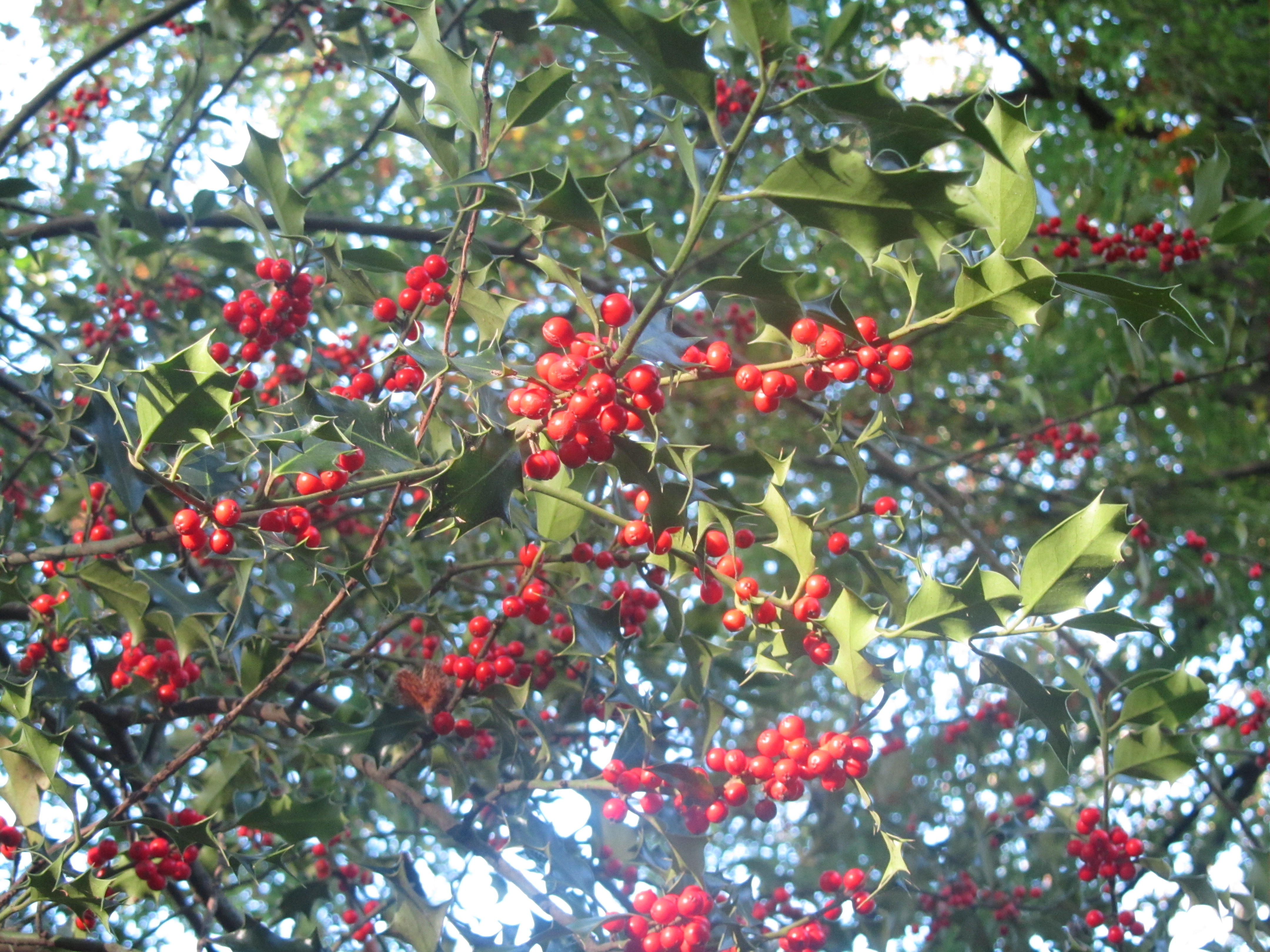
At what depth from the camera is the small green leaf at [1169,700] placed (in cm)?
199

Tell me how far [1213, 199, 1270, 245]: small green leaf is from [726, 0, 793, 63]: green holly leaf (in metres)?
2.20

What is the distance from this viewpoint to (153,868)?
2.07m

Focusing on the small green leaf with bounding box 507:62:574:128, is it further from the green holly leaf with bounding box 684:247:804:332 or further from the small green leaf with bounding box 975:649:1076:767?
the small green leaf with bounding box 975:649:1076:767

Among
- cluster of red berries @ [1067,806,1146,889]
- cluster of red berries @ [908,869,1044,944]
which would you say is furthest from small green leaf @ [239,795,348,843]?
cluster of red berries @ [908,869,1044,944]

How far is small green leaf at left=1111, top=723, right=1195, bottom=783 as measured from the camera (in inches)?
81.4

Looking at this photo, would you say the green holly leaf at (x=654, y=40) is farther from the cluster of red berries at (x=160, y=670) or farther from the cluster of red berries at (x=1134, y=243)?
the cluster of red berries at (x=1134, y=243)

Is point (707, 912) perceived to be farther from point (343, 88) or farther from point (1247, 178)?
point (343, 88)

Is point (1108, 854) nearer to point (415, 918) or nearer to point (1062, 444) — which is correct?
point (415, 918)

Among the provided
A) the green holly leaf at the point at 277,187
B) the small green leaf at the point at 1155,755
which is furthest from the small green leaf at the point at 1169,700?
the green holly leaf at the point at 277,187

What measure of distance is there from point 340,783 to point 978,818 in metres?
2.98

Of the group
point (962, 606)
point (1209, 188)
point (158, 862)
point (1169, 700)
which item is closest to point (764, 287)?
point (962, 606)

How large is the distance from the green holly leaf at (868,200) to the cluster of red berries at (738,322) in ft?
10.4

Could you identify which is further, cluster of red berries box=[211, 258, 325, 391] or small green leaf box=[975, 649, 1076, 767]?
cluster of red berries box=[211, 258, 325, 391]

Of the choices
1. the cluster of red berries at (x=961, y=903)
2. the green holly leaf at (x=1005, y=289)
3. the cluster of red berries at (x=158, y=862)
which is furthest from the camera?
the cluster of red berries at (x=961, y=903)
